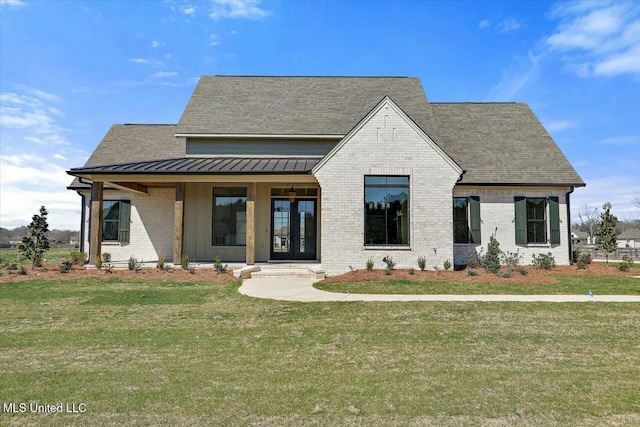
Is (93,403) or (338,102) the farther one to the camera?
(338,102)

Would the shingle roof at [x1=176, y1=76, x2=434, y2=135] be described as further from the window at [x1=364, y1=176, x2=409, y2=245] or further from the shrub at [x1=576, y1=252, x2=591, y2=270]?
the shrub at [x1=576, y1=252, x2=591, y2=270]

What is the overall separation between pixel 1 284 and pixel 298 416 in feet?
39.3

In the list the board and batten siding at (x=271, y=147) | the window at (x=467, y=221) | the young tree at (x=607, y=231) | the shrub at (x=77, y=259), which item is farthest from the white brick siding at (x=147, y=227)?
the young tree at (x=607, y=231)

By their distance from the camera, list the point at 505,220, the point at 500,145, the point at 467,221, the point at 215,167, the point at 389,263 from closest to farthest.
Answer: the point at 389,263 → the point at 215,167 → the point at 467,221 → the point at 505,220 → the point at 500,145

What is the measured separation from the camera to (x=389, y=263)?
→ 12.5 meters

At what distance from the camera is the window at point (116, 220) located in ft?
55.8

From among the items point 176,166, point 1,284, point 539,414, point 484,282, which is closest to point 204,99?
point 176,166

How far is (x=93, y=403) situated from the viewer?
149 inches

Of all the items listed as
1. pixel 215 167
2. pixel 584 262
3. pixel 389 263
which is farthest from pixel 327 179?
pixel 584 262

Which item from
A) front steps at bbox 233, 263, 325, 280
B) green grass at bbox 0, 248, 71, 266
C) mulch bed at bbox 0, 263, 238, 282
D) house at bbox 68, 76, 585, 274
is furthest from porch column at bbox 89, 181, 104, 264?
front steps at bbox 233, 263, 325, 280

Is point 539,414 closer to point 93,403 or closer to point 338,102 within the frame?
point 93,403

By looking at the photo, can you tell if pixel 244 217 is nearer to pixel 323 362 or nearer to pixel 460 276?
pixel 460 276

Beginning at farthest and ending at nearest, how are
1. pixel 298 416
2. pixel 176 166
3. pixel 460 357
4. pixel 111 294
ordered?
pixel 176 166, pixel 111 294, pixel 460 357, pixel 298 416

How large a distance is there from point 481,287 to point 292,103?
40.8ft
